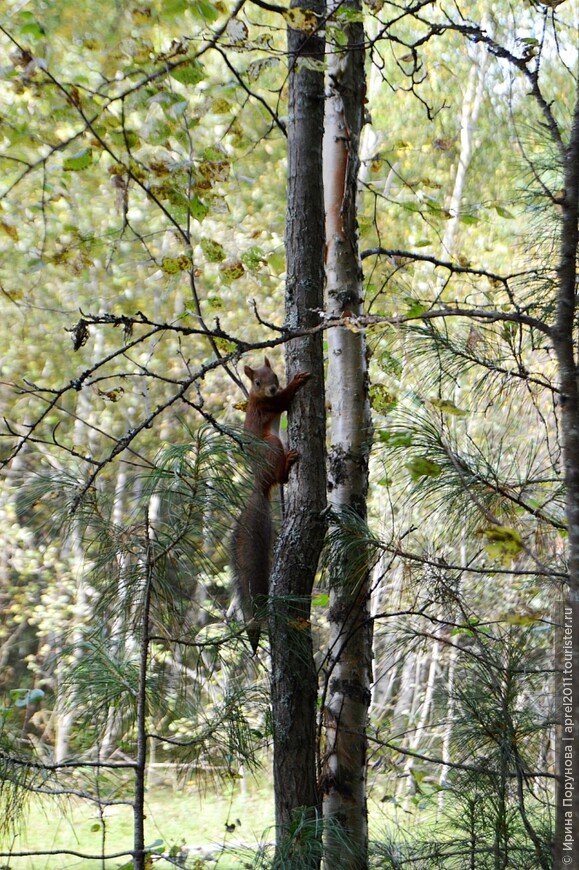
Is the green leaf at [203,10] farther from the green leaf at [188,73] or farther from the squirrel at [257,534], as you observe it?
the squirrel at [257,534]

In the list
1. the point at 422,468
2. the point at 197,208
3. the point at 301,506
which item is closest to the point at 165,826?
the point at 301,506

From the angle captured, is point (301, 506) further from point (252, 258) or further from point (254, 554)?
point (252, 258)

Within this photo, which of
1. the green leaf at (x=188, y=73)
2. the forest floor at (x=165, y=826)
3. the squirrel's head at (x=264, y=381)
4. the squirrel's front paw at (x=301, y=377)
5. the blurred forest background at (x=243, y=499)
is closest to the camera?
the blurred forest background at (x=243, y=499)

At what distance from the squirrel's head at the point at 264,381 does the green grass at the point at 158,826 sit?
2854mm

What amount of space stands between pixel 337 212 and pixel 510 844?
1515mm

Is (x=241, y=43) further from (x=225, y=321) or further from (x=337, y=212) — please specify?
(x=225, y=321)

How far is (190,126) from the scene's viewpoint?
2.08 meters

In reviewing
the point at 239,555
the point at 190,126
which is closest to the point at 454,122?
the point at 190,126

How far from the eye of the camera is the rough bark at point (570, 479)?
95 cm

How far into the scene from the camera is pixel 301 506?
165 centimetres

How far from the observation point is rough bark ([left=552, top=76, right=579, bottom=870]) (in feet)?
3.12

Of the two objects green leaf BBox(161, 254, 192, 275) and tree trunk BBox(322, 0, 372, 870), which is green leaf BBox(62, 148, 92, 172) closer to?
green leaf BBox(161, 254, 192, 275)

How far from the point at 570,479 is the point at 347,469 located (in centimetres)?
79

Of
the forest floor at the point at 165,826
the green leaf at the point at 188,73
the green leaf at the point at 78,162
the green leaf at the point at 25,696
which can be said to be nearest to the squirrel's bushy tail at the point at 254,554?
the green leaf at the point at 25,696
